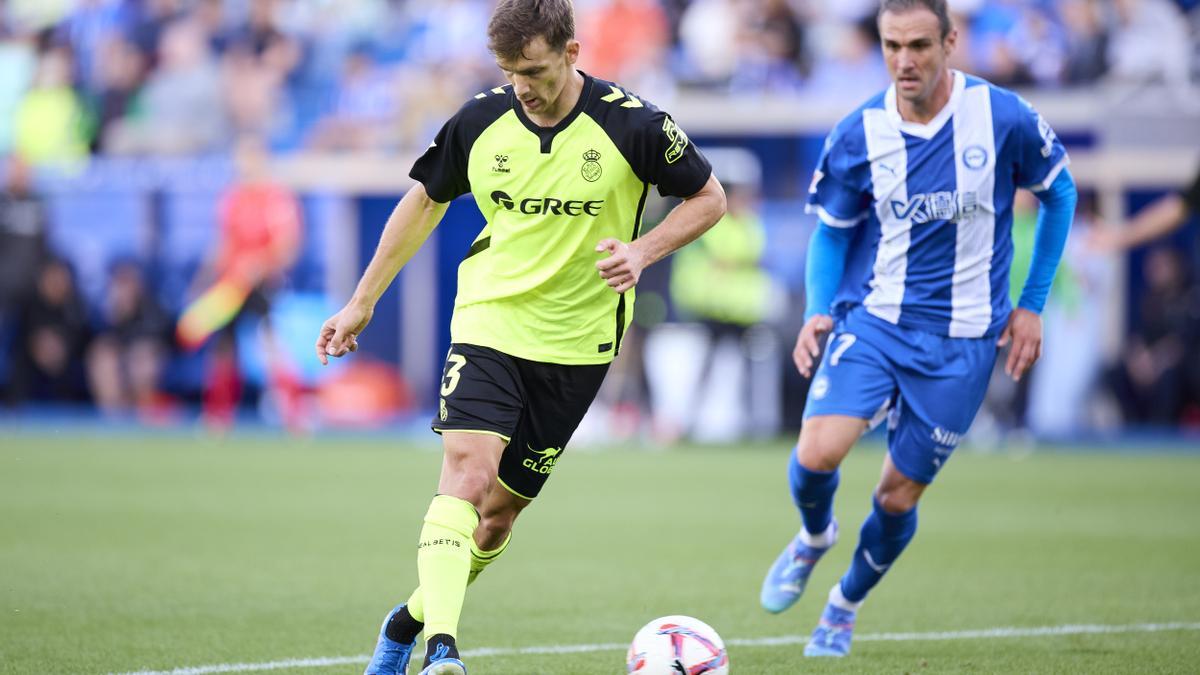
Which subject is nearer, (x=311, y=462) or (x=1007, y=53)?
(x=311, y=462)

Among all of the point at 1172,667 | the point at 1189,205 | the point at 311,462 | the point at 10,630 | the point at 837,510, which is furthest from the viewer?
the point at 311,462

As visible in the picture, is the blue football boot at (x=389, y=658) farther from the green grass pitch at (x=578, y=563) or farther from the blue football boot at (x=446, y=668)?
the blue football boot at (x=446, y=668)

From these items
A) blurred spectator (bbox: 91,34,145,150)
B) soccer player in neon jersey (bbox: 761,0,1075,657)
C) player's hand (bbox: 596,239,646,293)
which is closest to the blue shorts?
soccer player in neon jersey (bbox: 761,0,1075,657)

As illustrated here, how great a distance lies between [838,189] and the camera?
6.41 m

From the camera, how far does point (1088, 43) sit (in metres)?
18.6

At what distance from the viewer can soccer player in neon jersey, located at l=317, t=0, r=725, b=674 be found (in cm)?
527

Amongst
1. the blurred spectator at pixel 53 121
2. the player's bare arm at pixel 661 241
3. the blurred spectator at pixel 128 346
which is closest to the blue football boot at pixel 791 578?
the player's bare arm at pixel 661 241

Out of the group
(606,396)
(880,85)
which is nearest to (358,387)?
(606,396)

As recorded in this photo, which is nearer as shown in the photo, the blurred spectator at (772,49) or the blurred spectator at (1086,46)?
the blurred spectator at (1086,46)

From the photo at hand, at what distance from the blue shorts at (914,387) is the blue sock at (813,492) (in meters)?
Result: 0.24

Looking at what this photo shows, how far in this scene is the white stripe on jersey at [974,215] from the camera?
619 centimetres

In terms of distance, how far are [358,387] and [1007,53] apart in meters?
8.89

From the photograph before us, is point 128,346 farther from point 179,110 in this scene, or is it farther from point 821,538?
point 821,538

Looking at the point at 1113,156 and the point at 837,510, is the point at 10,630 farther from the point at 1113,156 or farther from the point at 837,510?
the point at 1113,156
